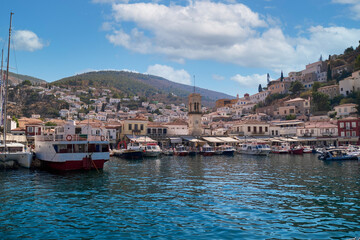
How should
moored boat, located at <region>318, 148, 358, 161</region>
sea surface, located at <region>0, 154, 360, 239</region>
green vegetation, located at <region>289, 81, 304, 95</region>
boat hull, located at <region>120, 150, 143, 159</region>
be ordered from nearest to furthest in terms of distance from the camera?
A: 1. sea surface, located at <region>0, 154, 360, 239</region>
2. moored boat, located at <region>318, 148, 358, 161</region>
3. boat hull, located at <region>120, 150, 143, 159</region>
4. green vegetation, located at <region>289, 81, 304, 95</region>

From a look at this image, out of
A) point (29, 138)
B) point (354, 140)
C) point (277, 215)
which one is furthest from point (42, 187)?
point (354, 140)

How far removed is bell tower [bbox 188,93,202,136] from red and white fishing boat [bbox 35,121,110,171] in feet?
146

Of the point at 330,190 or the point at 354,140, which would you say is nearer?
the point at 330,190

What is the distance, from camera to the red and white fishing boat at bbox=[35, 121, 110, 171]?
28875mm

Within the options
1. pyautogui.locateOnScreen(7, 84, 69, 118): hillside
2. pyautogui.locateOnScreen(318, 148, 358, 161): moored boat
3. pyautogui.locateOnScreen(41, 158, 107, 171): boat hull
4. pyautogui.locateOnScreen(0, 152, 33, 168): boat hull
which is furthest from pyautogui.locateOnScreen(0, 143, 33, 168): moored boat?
pyautogui.locateOnScreen(7, 84, 69, 118): hillside

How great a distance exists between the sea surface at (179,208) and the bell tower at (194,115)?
49.9 m

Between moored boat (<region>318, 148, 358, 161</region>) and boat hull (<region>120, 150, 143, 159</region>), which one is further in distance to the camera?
boat hull (<region>120, 150, 143, 159</region>)

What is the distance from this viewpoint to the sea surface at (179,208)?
11430 mm

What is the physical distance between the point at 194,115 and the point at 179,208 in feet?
196

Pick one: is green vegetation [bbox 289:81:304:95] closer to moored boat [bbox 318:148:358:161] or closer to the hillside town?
the hillside town

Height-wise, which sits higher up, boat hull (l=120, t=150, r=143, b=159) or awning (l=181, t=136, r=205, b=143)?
awning (l=181, t=136, r=205, b=143)

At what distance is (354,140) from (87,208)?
69961mm

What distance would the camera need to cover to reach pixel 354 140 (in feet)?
223

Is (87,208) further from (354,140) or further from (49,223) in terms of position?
(354,140)
